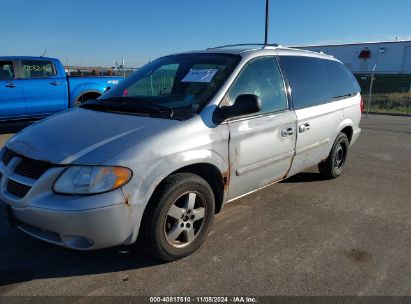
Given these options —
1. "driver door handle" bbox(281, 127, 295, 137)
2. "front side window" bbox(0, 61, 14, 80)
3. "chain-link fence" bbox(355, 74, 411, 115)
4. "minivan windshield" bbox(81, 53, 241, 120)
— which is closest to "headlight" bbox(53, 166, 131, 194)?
"minivan windshield" bbox(81, 53, 241, 120)

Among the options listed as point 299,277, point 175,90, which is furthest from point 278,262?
point 175,90

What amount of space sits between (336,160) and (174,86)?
2.79 m

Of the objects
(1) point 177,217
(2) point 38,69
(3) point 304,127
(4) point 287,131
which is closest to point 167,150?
(1) point 177,217

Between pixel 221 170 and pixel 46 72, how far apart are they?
24.1 ft

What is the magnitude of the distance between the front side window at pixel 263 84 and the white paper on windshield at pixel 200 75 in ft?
0.83

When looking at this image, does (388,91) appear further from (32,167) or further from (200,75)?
(32,167)

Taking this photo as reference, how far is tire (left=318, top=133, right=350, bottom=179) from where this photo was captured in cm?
534

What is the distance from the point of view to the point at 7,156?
10.5ft

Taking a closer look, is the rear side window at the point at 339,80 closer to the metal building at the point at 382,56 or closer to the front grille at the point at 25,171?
the front grille at the point at 25,171

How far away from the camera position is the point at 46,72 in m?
9.24

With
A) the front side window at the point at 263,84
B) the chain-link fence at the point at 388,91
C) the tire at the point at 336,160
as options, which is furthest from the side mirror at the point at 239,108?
the chain-link fence at the point at 388,91

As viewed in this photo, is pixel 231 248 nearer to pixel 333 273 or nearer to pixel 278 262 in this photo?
pixel 278 262

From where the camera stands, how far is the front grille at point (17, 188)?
9.17 ft

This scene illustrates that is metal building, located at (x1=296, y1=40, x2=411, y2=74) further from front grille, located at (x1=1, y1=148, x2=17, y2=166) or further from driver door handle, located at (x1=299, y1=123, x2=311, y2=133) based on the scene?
front grille, located at (x1=1, y1=148, x2=17, y2=166)
